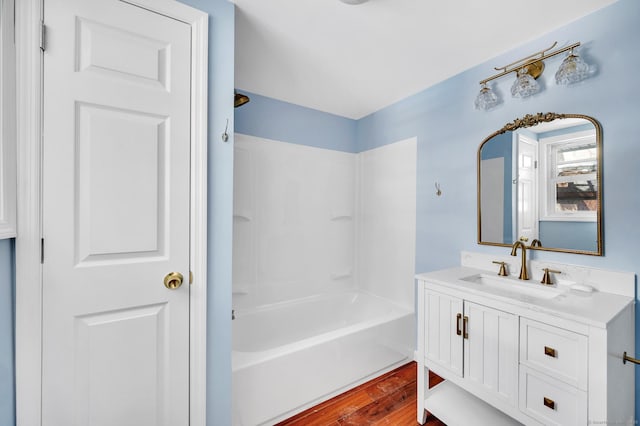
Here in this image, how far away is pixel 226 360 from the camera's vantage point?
1406 millimetres

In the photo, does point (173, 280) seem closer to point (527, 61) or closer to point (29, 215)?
point (29, 215)

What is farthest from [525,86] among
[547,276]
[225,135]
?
[225,135]

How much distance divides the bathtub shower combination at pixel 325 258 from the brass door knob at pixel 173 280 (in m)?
0.88

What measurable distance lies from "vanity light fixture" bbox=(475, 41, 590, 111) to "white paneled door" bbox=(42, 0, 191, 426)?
72.5 inches

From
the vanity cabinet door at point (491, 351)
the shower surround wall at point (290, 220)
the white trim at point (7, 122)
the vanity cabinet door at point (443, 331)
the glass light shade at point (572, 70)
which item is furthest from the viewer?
the shower surround wall at point (290, 220)

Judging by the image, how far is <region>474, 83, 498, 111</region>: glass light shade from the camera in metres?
1.85

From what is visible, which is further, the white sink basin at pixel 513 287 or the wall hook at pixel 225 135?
the white sink basin at pixel 513 287

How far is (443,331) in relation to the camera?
164 cm

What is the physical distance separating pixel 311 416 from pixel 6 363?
4.99 ft

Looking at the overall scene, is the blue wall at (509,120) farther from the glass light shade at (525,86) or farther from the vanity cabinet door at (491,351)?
the vanity cabinet door at (491,351)

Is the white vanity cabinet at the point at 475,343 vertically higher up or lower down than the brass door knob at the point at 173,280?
lower down

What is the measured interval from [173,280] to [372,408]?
5.00 feet

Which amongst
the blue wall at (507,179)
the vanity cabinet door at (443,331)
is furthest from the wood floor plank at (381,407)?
the blue wall at (507,179)

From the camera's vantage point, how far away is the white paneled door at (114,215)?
106 cm
